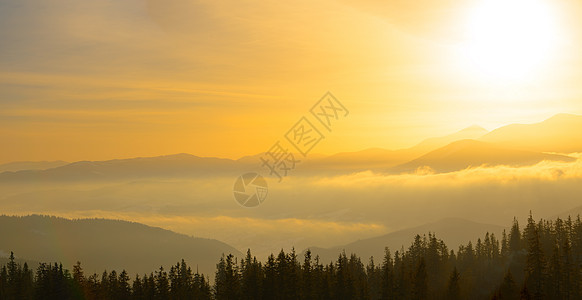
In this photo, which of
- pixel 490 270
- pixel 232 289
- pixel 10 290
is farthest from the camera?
pixel 490 270

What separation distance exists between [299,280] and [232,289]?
14.2m

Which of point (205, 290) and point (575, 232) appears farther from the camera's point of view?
point (575, 232)

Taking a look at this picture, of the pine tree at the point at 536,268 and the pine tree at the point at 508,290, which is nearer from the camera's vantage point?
the pine tree at the point at 508,290

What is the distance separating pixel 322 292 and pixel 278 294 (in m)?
9.73

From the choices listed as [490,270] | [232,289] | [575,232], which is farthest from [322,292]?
[575,232]

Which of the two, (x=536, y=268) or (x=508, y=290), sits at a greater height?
(x=536, y=268)

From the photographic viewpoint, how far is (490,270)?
156000 mm

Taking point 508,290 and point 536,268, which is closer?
point 508,290

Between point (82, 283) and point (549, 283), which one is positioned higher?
point (82, 283)

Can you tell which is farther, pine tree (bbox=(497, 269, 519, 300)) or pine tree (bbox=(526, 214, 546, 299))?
pine tree (bbox=(526, 214, 546, 299))

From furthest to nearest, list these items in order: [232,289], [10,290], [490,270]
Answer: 1. [490,270]
2. [10,290]
3. [232,289]

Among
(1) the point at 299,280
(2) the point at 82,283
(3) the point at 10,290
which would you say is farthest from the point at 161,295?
(3) the point at 10,290

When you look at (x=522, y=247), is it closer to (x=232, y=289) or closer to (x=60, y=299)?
(x=232, y=289)

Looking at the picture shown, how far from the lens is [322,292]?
12075cm
